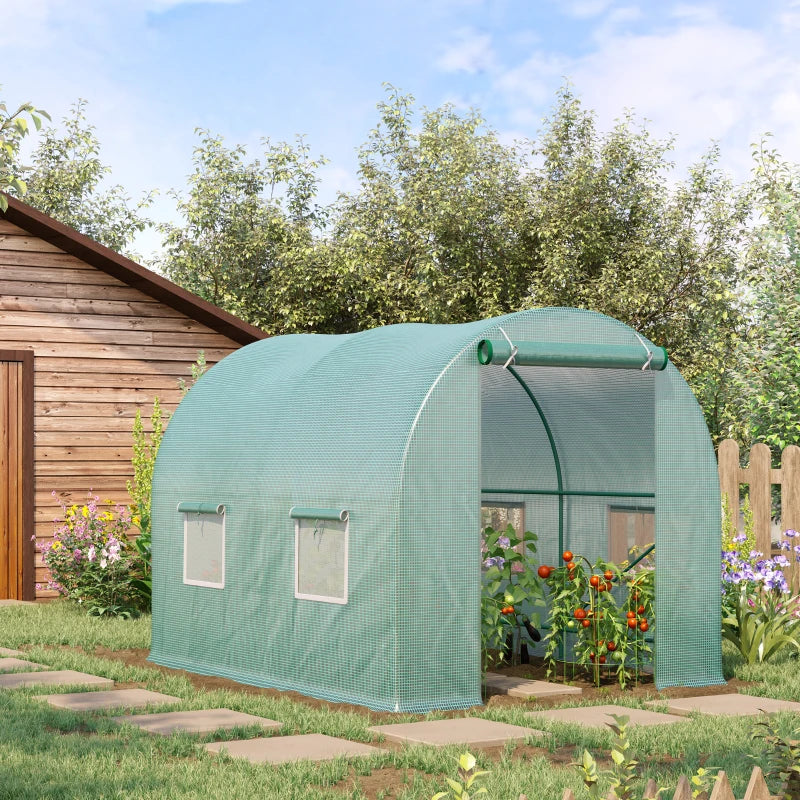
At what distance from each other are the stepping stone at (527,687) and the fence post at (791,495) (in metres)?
3.34

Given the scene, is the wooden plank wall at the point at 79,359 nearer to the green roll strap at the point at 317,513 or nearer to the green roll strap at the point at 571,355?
the green roll strap at the point at 317,513

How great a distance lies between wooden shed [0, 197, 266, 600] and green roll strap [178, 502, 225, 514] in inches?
184

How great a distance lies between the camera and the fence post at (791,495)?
431 inches

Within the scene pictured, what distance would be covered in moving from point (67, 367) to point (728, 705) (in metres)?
8.92

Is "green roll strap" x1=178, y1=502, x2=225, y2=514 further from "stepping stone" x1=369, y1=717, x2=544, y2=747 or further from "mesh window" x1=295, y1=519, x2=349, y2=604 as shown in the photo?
"stepping stone" x1=369, y1=717, x2=544, y2=747

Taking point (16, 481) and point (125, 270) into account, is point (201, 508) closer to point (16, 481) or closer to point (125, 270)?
point (16, 481)

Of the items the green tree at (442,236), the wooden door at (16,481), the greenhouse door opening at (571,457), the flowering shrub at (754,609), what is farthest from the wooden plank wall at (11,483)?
the green tree at (442,236)

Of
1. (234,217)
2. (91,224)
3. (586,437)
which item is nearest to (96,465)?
(586,437)

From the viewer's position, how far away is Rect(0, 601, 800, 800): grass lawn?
17.7 feet

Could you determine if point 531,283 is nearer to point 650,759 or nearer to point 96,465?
point 96,465

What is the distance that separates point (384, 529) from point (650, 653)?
249 centimetres

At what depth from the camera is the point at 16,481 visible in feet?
44.8

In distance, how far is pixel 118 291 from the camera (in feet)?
46.8

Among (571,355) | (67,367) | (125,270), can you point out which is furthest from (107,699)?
(125,270)
